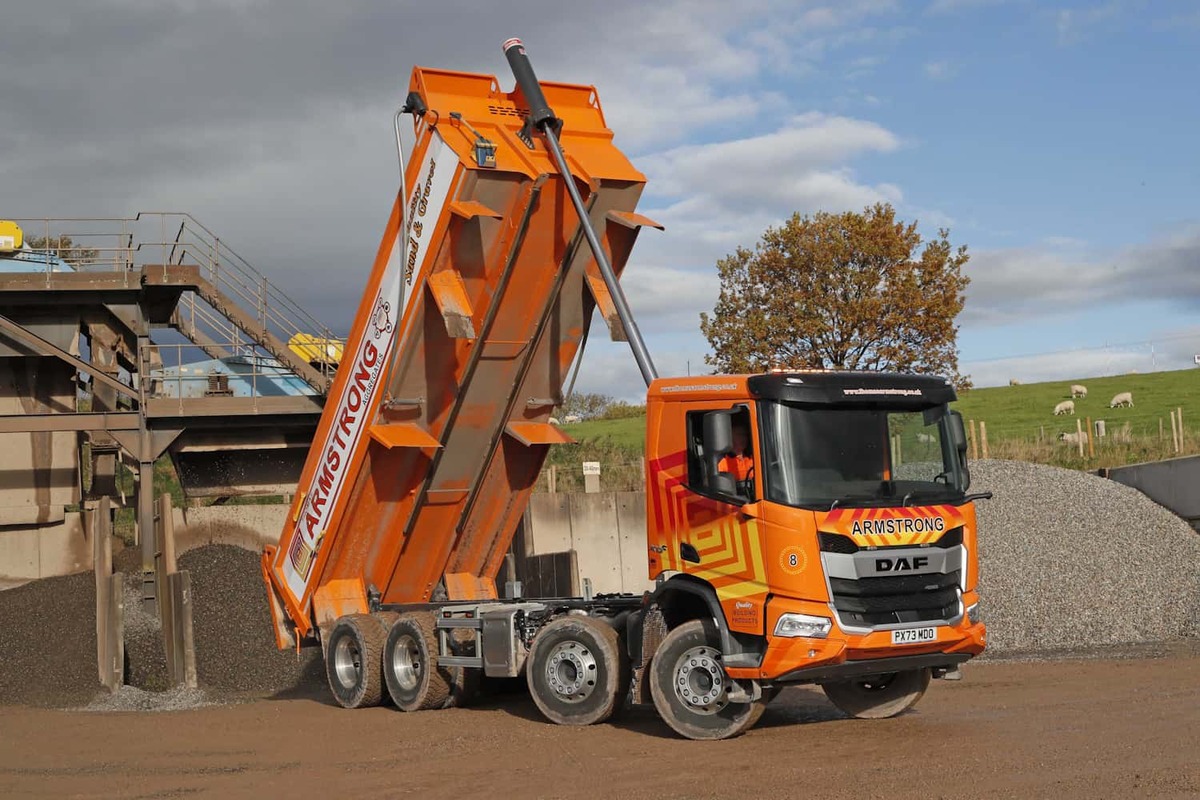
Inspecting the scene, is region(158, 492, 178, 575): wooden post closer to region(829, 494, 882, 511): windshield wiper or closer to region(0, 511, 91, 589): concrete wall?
region(0, 511, 91, 589): concrete wall

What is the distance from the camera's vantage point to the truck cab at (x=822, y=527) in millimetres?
8969

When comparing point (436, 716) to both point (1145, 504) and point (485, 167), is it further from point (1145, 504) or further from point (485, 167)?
point (1145, 504)

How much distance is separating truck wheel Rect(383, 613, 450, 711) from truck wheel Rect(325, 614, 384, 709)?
120 mm

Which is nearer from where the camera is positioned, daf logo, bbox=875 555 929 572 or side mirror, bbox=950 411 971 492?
daf logo, bbox=875 555 929 572

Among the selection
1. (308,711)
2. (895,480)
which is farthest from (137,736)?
(895,480)

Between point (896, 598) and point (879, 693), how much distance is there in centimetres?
177

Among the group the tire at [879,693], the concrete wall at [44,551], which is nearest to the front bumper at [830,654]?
the tire at [879,693]

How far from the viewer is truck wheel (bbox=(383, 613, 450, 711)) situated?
1202 cm

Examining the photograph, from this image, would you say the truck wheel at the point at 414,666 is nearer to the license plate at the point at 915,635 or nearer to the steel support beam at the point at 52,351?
the license plate at the point at 915,635

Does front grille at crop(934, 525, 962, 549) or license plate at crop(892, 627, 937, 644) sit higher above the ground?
front grille at crop(934, 525, 962, 549)

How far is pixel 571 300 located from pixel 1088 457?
21.6 metres

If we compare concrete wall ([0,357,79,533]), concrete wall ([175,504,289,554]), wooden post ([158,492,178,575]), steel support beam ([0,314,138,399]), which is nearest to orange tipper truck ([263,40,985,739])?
A: wooden post ([158,492,178,575])

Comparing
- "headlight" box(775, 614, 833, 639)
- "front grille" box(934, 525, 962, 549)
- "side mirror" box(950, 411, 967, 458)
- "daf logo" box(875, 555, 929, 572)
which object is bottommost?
"headlight" box(775, 614, 833, 639)

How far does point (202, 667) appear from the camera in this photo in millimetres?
17312
